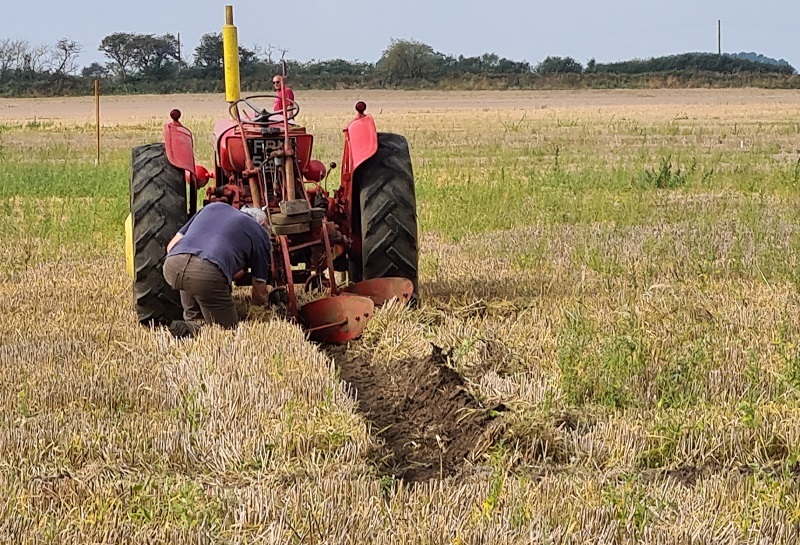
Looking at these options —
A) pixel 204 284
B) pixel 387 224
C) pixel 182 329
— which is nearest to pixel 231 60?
pixel 387 224

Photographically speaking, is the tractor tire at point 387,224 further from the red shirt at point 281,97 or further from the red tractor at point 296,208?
the red shirt at point 281,97

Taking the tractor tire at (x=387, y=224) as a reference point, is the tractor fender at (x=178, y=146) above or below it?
above

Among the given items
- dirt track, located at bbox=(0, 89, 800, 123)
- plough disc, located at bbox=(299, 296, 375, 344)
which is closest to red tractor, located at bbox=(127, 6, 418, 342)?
plough disc, located at bbox=(299, 296, 375, 344)

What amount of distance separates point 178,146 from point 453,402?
9.94 feet

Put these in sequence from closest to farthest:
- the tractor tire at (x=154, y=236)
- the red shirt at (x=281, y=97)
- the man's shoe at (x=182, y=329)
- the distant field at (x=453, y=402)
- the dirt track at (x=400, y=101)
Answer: the distant field at (x=453, y=402), the man's shoe at (x=182, y=329), the tractor tire at (x=154, y=236), the red shirt at (x=281, y=97), the dirt track at (x=400, y=101)

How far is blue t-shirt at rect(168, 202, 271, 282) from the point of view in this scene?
6.30 m

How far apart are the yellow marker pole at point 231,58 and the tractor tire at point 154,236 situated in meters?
0.80

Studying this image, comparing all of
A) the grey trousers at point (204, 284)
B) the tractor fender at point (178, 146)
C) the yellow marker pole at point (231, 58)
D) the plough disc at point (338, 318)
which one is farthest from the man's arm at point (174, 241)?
the yellow marker pole at point (231, 58)

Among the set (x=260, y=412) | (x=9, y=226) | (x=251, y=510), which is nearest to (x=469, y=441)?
(x=260, y=412)

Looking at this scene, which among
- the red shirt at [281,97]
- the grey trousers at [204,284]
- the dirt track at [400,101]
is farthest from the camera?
the dirt track at [400,101]

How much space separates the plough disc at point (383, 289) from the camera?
680 cm

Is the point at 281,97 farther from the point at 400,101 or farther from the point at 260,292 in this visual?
the point at 400,101

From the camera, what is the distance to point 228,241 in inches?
248

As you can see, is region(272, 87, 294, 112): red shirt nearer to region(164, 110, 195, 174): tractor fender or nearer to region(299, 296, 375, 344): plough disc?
region(164, 110, 195, 174): tractor fender
